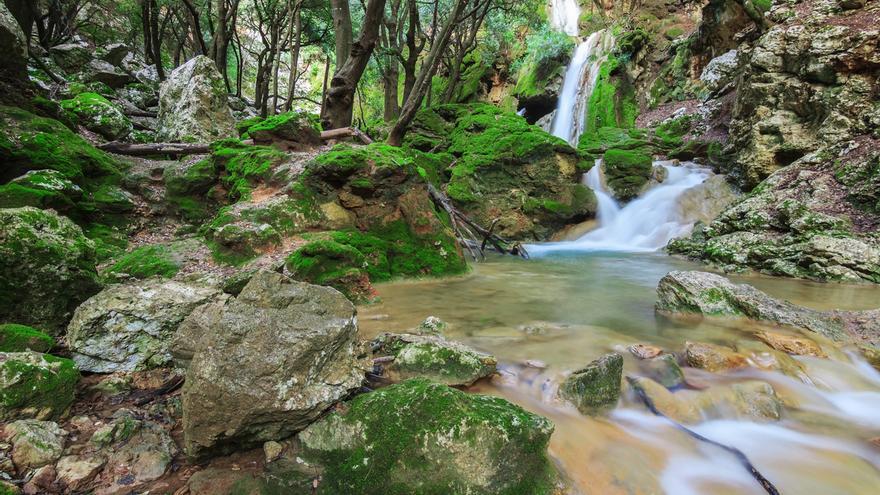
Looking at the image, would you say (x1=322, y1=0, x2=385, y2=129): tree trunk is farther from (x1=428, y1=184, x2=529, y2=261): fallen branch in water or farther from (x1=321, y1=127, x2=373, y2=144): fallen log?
(x1=428, y1=184, x2=529, y2=261): fallen branch in water

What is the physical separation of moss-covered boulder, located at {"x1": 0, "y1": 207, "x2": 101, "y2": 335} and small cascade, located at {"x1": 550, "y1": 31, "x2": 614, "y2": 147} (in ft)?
68.6

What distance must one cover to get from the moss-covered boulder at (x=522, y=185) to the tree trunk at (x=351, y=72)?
414 cm

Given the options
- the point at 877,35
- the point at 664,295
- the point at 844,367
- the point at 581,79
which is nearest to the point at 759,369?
the point at 844,367

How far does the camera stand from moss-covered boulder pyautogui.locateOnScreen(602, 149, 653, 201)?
1441cm

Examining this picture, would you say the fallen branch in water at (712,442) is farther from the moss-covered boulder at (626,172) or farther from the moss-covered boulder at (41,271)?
the moss-covered boulder at (626,172)

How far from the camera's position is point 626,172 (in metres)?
14.6

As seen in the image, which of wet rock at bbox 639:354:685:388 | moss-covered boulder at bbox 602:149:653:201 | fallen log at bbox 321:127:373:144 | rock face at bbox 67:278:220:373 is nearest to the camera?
rock face at bbox 67:278:220:373

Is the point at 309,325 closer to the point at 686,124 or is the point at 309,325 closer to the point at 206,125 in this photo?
the point at 206,125

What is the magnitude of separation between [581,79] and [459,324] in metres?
22.6

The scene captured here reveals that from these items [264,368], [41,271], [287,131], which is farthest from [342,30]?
[264,368]

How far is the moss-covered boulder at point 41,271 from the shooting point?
2.97 meters

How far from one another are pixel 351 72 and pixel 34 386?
29.0 feet

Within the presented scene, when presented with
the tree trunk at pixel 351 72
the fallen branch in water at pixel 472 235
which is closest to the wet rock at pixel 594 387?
the fallen branch in water at pixel 472 235

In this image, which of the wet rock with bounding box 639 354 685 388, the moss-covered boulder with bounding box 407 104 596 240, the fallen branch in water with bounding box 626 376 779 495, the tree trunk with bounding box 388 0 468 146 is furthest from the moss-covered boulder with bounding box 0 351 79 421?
the moss-covered boulder with bounding box 407 104 596 240
